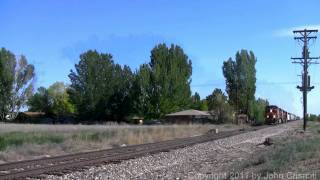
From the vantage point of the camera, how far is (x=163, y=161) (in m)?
25.6

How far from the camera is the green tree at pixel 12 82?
355ft

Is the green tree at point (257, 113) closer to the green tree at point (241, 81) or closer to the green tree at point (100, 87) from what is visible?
the green tree at point (241, 81)

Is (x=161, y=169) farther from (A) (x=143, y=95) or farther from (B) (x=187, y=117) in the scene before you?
(B) (x=187, y=117)

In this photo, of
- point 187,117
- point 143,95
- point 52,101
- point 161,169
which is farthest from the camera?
point 52,101

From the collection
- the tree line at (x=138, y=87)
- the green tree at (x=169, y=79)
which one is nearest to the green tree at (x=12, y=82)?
the tree line at (x=138, y=87)

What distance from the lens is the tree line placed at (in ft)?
351

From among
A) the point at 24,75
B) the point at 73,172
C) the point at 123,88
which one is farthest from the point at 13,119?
the point at 73,172

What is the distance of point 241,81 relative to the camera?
114688mm

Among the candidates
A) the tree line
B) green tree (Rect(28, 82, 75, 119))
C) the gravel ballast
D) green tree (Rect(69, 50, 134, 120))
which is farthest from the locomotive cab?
the gravel ballast

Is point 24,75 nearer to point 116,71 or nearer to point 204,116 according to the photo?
point 116,71

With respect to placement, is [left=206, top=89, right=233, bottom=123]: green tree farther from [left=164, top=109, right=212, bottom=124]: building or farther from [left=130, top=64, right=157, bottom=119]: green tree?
[left=130, top=64, right=157, bottom=119]: green tree

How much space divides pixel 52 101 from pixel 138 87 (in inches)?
2168

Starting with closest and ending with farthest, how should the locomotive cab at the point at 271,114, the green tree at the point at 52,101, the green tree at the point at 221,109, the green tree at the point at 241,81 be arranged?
1. the locomotive cab at the point at 271,114
2. the green tree at the point at 221,109
3. the green tree at the point at 241,81
4. the green tree at the point at 52,101

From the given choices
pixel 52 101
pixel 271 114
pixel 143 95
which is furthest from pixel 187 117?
pixel 52 101
